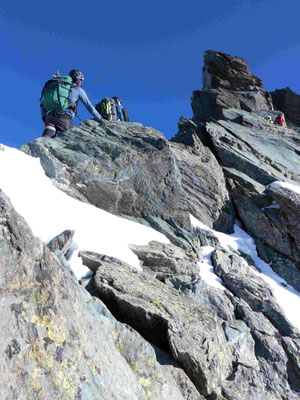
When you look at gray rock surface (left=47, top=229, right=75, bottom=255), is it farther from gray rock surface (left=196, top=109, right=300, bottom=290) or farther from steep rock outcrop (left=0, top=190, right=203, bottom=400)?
gray rock surface (left=196, top=109, right=300, bottom=290)

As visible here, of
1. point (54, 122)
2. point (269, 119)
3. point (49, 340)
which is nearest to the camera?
point (49, 340)

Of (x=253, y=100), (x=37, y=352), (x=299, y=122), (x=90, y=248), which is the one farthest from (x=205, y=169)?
(x=299, y=122)

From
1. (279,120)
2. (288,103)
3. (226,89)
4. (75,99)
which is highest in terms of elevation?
(288,103)

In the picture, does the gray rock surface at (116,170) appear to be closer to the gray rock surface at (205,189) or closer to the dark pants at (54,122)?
the dark pants at (54,122)

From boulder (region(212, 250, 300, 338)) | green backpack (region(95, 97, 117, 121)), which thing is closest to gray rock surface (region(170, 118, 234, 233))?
boulder (region(212, 250, 300, 338))

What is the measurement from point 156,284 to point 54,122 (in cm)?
943

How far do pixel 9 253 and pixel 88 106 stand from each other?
442 inches

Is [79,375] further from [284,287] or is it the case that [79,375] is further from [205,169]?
[205,169]

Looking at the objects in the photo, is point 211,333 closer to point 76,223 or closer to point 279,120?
point 76,223

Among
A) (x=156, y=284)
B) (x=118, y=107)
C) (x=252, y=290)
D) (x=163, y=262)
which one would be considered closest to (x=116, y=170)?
(x=163, y=262)

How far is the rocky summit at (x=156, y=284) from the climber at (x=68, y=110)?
22.5 inches

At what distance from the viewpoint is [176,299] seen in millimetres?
8945

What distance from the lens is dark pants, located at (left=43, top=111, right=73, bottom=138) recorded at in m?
14.9

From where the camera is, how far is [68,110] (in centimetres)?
1475
